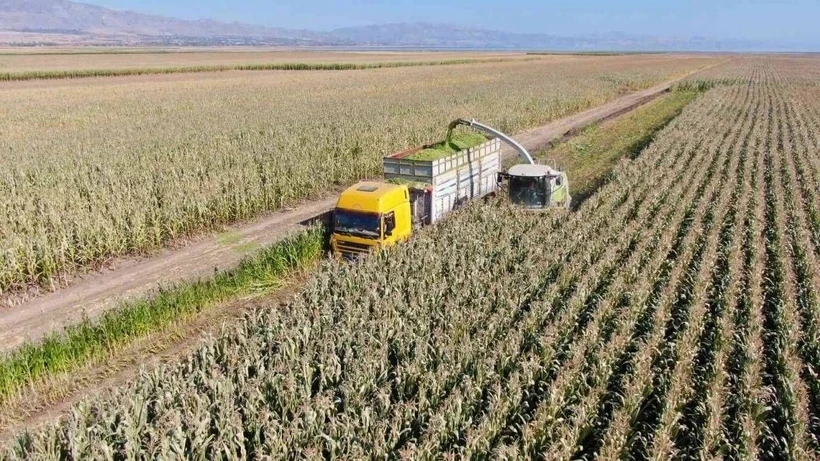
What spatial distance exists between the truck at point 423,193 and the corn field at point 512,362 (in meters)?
0.85

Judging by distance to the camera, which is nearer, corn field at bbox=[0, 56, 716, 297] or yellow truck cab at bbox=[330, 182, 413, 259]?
yellow truck cab at bbox=[330, 182, 413, 259]

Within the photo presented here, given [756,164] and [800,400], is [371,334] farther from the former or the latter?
[756,164]

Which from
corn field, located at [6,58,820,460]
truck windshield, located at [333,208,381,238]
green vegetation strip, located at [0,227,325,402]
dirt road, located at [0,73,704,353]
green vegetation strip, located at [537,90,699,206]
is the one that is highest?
truck windshield, located at [333,208,381,238]

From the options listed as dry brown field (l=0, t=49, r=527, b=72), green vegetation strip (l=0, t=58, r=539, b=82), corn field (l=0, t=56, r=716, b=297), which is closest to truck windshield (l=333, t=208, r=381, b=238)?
corn field (l=0, t=56, r=716, b=297)

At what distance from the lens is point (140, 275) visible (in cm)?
1371

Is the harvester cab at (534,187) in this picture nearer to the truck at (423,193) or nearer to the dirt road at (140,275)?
the truck at (423,193)

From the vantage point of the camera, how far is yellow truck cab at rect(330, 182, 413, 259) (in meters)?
12.8

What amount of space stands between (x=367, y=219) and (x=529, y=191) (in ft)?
17.2

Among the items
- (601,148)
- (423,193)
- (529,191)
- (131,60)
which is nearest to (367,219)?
(423,193)

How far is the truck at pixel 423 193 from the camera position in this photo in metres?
13.0

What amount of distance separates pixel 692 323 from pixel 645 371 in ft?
6.17

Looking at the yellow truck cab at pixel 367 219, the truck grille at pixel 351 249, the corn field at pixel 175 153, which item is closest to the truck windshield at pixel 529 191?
the yellow truck cab at pixel 367 219

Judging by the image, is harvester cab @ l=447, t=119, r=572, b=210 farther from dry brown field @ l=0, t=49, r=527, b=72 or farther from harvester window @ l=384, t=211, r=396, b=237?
dry brown field @ l=0, t=49, r=527, b=72

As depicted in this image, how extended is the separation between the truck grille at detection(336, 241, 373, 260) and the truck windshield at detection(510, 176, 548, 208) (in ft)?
17.0
